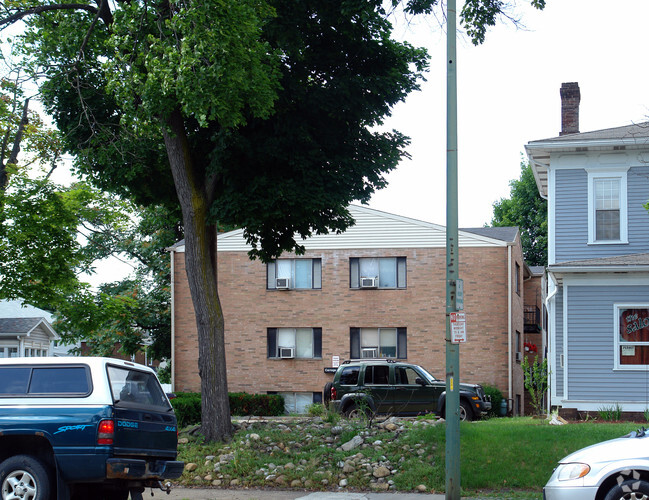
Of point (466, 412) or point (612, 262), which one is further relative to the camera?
point (466, 412)

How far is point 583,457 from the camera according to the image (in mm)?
8695

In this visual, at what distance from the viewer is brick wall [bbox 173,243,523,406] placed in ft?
104

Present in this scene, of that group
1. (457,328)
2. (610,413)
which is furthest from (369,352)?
(457,328)

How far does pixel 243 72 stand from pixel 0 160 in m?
12.2

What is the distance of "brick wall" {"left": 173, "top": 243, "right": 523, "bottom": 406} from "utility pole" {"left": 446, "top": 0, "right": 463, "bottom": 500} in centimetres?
2092

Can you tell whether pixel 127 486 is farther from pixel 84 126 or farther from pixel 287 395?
pixel 287 395

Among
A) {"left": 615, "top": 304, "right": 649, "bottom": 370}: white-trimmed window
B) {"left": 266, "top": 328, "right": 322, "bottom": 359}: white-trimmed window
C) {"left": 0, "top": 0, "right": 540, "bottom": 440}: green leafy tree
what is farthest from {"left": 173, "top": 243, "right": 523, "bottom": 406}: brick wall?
{"left": 0, "top": 0, "right": 540, "bottom": 440}: green leafy tree

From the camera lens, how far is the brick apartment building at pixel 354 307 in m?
31.7

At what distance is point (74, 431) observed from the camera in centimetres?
930

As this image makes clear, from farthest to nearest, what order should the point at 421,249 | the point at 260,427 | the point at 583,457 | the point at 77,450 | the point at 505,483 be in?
the point at 421,249, the point at 260,427, the point at 505,483, the point at 77,450, the point at 583,457

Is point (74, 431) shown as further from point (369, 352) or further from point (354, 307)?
point (354, 307)

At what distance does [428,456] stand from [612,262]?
9.88 metres

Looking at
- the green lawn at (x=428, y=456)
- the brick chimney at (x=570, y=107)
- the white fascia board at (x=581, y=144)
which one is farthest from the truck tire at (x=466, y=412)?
the brick chimney at (x=570, y=107)

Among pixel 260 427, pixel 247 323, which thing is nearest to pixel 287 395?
pixel 247 323
